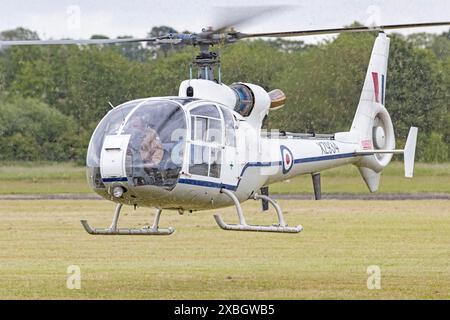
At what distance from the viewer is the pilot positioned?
49.0 ft

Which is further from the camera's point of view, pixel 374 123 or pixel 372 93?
pixel 372 93

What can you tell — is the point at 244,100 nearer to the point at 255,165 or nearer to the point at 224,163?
the point at 255,165

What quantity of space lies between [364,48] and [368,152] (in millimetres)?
16449

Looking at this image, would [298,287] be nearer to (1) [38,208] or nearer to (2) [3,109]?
(1) [38,208]

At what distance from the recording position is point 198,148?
15461mm

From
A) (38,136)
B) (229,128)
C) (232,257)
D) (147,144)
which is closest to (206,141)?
(229,128)

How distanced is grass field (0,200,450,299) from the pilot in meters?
1.62

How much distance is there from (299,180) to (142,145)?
2205 cm

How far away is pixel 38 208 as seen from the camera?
3148 cm

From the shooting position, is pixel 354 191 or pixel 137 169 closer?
pixel 137 169

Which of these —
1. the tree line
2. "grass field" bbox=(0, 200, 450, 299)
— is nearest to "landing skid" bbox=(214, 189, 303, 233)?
"grass field" bbox=(0, 200, 450, 299)
